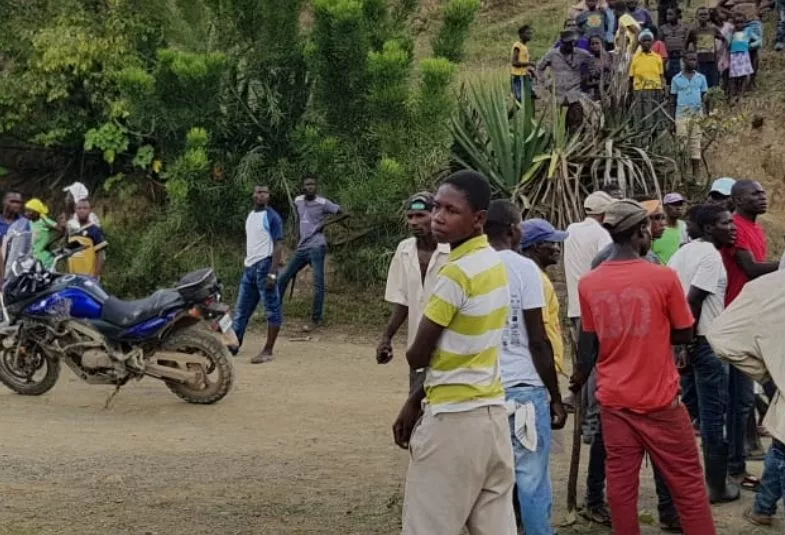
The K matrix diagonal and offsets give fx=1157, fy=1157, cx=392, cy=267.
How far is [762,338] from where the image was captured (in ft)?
15.4

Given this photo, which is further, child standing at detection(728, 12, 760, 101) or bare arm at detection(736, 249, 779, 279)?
child standing at detection(728, 12, 760, 101)

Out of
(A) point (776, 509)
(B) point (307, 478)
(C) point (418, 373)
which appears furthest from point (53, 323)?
(A) point (776, 509)

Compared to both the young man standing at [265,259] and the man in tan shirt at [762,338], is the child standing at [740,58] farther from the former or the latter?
the man in tan shirt at [762,338]

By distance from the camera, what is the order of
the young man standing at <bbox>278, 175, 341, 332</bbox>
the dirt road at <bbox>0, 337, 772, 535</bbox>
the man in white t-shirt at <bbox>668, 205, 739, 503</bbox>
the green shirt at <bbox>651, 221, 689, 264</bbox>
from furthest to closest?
1. the young man standing at <bbox>278, 175, 341, 332</bbox>
2. the green shirt at <bbox>651, 221, 689, 264</bbox>
3. the man in white t-shirt at <bbox>668, 205, 739, 503</bbox>
4. the dirt road at <bbox>0, 337, 772, 535</bbox>

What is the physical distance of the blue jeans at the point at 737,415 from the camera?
20.9 feet

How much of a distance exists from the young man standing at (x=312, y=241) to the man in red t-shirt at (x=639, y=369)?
24.1ft

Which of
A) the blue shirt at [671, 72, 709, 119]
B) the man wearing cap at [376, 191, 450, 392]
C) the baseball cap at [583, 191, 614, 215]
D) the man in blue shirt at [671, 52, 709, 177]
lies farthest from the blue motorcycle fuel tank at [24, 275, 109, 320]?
the blue shirt at [671, 72, 709, 119]

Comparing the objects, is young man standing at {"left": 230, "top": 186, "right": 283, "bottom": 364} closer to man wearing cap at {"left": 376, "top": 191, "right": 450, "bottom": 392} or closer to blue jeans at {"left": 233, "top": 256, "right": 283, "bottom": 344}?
blue jeans at {"left": 233, "top": 256, "right": 283, "bottom": 344}

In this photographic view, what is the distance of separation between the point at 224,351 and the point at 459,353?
15.9 feet

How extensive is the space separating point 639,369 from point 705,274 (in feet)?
4.13

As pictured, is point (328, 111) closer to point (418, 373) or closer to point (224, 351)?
point (224, 351)

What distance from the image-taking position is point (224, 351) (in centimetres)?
860

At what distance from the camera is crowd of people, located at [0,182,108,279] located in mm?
10133

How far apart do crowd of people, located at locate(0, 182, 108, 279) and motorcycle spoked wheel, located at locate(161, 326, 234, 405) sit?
5.10ft
